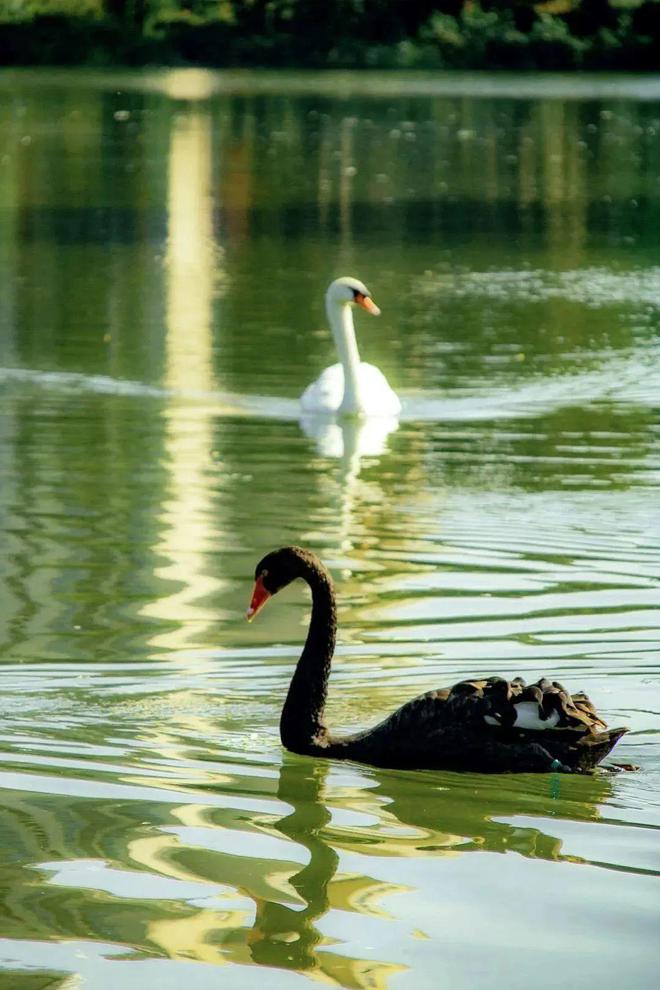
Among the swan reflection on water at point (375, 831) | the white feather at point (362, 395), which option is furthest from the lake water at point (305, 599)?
the white feather at point (362, 395)

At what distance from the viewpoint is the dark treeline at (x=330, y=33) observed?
7550cm

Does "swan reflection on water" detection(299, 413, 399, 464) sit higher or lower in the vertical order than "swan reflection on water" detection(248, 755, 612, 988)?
lower

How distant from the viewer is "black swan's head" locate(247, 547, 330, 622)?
267 inches

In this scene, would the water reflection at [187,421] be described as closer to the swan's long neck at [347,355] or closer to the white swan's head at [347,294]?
the swan's long neck at [347,355]

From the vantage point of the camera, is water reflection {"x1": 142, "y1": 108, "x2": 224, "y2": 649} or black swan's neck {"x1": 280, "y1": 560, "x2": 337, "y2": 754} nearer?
black swan's neck {"x1": 280, "y1": 560, "x2": 337, "y2": 754}

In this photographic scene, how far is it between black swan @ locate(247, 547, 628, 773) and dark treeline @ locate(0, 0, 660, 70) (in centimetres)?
6976

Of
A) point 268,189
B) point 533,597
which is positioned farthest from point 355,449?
point 268,189

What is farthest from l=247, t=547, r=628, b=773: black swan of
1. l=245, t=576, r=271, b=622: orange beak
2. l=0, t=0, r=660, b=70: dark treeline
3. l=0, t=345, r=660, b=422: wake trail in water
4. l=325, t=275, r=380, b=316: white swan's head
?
l=0, t=0, r=660, b=70: dark treeline

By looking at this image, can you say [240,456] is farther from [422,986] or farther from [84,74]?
[84,74]

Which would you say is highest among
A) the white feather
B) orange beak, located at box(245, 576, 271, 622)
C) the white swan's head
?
the white swan's head

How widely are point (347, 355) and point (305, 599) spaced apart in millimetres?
5330

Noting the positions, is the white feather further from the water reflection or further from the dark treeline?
the dark treeline

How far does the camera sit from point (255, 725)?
698cm

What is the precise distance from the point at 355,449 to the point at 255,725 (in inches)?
239
